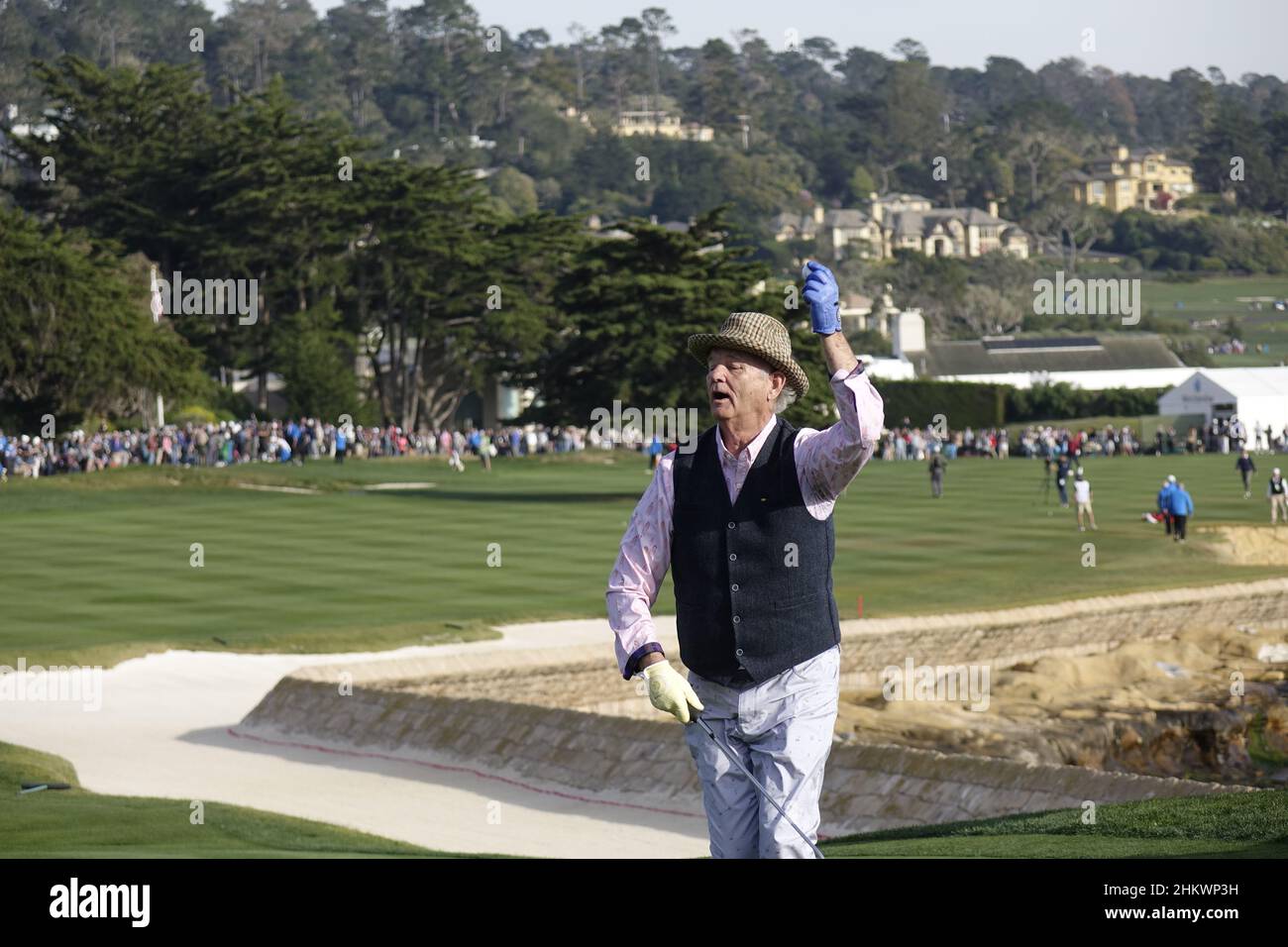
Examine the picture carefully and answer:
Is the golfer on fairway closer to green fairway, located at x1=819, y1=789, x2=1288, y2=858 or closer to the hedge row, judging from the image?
green fairway, located at x1=819, y1=789, x2=1288, y2=858

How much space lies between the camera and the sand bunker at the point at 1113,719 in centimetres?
2125

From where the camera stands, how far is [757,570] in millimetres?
7125

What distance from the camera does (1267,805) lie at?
36.6ft

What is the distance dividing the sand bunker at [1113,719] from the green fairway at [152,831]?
6645 millimetres

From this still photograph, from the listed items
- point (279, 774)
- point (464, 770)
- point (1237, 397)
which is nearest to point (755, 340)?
point (464, 770)

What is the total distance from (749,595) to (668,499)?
0.47 metres

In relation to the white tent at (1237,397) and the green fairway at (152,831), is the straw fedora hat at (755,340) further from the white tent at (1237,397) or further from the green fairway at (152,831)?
the white tent at (1237,397)

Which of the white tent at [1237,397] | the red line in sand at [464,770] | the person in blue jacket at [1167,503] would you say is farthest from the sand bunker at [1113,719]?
the white tent at [1237,397]

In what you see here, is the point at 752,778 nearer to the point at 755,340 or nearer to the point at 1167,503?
the point at 755,340

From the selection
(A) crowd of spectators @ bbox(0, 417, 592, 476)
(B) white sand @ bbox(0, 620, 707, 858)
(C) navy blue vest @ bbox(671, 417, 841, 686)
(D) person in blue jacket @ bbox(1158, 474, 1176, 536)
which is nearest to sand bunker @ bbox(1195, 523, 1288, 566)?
(D) person in blue jacket @ bbox(1158, 474, 1176, 536)

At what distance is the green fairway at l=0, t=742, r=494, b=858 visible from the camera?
37.7 ft

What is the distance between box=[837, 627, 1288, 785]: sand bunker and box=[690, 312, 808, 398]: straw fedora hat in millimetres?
12467

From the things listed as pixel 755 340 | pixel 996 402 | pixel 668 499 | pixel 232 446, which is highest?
pixel 755 340
